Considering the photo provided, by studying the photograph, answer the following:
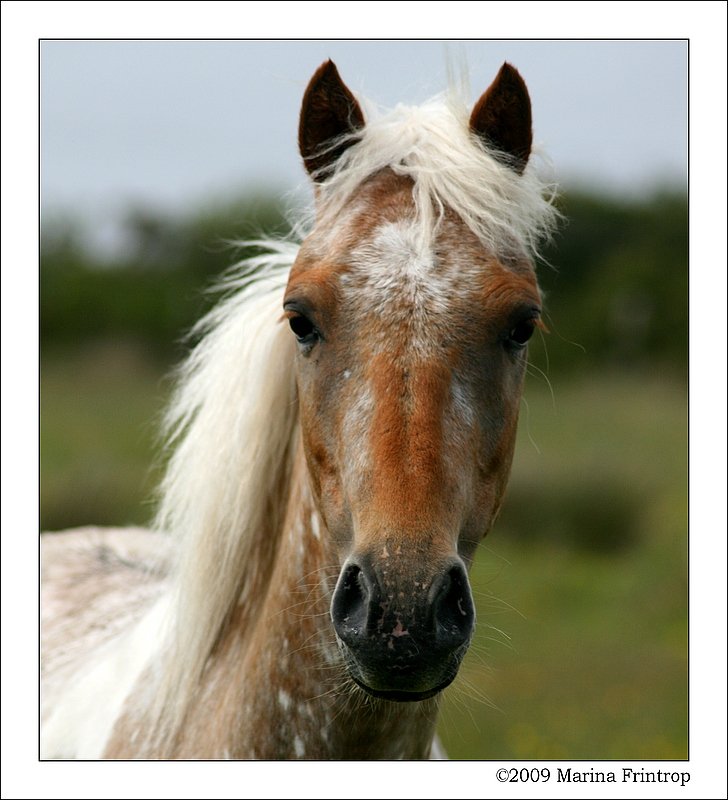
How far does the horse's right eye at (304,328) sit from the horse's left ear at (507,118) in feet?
2.68

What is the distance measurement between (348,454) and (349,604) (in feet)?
1.30

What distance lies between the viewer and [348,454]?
2311 millimetres

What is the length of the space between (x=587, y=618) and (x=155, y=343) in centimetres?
964

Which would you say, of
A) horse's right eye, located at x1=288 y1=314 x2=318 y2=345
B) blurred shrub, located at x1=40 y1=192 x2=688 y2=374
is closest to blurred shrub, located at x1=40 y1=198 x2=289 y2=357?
blurred shrub, located at x1=40 y1=192 x2=688 y2=374

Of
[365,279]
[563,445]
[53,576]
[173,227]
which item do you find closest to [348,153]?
[365,279]

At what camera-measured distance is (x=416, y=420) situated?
7.27 ft

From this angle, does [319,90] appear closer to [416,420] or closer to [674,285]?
[416,420]

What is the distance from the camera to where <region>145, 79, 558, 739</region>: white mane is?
2.63 metres

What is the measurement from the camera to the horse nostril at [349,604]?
2.07 m

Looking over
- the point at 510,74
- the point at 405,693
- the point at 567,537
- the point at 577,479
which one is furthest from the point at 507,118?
the point at 577,479

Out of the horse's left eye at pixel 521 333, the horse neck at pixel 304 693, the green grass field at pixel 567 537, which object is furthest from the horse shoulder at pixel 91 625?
the green grass field at pixel 567 537

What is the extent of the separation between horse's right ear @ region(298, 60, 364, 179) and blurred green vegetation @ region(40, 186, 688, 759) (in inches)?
139

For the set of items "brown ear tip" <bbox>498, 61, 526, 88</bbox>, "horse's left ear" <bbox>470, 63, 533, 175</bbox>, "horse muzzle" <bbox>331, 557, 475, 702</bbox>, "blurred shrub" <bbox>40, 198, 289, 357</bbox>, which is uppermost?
"blurred shrub" <bbox>40, 198, 289, 357</bbox>

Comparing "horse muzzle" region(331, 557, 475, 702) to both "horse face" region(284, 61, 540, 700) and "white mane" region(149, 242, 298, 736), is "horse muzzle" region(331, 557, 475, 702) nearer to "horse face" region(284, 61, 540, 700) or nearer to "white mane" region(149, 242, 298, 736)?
"horse face" region(284, 61, 540, 700)
